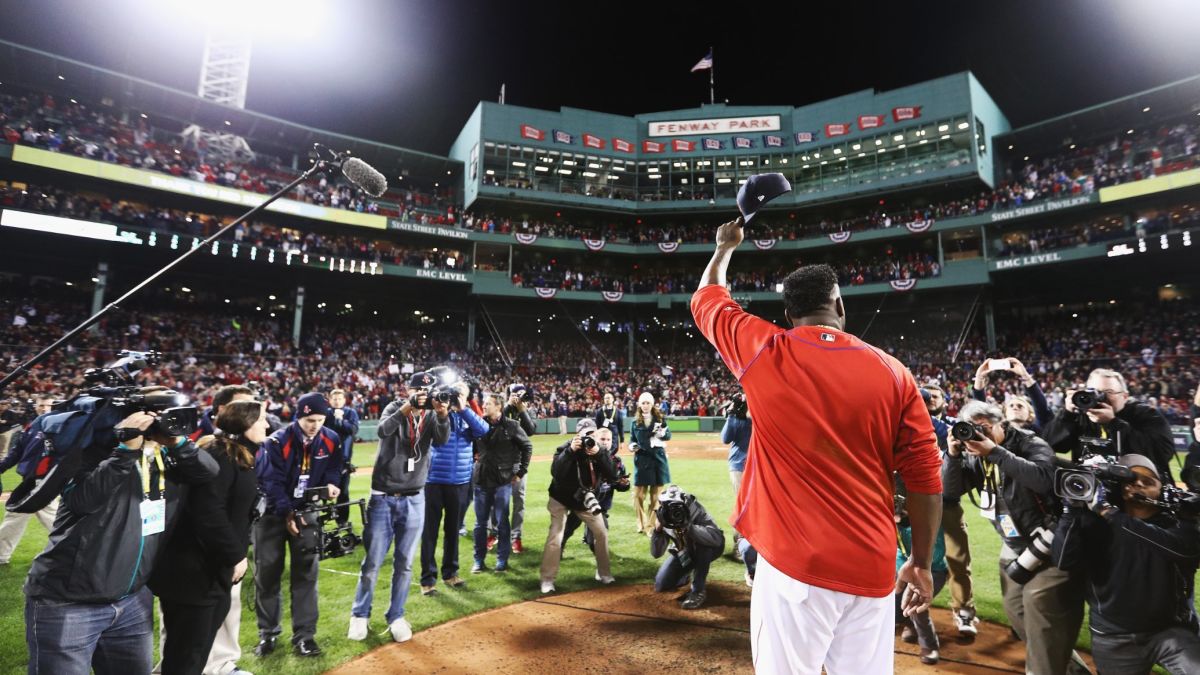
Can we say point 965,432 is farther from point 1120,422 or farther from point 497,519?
point 497,519

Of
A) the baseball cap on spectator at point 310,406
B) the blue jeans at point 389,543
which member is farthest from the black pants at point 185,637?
the baseball cap on spectator at point 310,406

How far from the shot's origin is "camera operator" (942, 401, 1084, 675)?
345 cm

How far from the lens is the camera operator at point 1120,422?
4.39 m

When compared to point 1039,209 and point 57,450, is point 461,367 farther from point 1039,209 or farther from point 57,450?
point 1039,209

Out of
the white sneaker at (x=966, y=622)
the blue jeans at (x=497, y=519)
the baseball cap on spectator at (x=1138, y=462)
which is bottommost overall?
the white sneaker at (x=966, y=622)

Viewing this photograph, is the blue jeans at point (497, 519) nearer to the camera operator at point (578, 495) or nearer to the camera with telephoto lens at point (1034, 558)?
the camera operator at point (578, 495)

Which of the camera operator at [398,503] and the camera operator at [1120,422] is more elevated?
the camera operator at [1120,422]

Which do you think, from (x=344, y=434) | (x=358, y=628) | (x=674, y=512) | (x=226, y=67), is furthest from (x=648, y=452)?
(x=226, y=67)

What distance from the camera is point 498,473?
709 centimetres

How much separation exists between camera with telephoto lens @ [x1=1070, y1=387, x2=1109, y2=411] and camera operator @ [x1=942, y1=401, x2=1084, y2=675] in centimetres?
78

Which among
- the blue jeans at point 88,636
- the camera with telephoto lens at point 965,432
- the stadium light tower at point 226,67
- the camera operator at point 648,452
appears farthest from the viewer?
the stadium light tower at point 226,67

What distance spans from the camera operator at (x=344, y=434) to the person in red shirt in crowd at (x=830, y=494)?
4086 millimetres

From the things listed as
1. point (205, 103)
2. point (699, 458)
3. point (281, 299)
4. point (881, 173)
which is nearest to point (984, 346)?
point (881, 173)

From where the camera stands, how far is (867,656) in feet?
6.48
